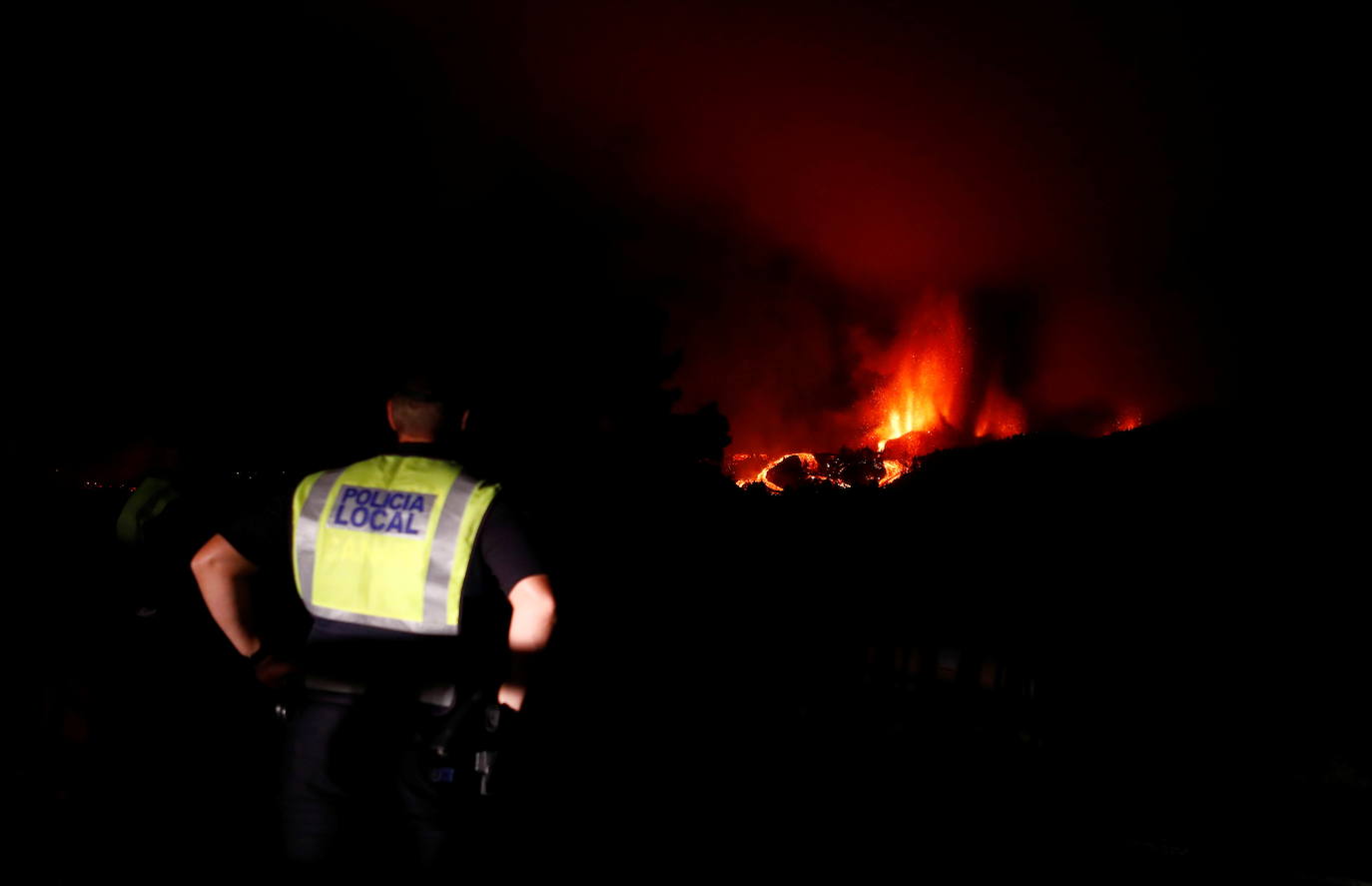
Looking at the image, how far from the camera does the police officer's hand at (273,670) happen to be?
2963 mm

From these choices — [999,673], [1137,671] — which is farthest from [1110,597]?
[999,673]

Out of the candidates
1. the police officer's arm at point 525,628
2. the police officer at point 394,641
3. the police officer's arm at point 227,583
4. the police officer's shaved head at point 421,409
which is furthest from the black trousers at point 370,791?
the police officer's shaved head at point 421,409

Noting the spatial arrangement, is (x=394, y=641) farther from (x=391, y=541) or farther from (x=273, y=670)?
(x=273, y=670)

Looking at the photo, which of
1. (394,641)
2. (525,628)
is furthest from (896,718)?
(394,641)

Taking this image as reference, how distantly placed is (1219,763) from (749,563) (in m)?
3.40

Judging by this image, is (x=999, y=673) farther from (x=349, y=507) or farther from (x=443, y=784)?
(x=349, y=507)

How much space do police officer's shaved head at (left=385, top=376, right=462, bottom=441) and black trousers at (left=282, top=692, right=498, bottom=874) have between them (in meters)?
0.98

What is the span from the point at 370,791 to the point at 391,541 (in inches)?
34.6

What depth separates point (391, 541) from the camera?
2754 millimetres

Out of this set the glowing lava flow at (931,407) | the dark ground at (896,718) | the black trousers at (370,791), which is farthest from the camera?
the glowing lava flow at (931,407)

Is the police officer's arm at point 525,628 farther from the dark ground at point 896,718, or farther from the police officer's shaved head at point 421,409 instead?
the dark ground at point 896,718

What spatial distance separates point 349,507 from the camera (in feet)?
9.31

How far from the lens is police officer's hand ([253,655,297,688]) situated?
2.96m

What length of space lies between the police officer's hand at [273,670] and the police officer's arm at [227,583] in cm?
9
